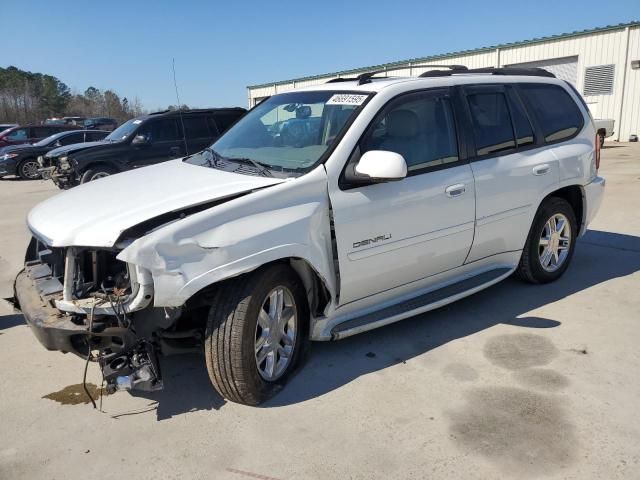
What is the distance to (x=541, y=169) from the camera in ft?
15.2

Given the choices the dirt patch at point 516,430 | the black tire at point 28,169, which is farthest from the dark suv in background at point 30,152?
the dirt patch at point 516,430

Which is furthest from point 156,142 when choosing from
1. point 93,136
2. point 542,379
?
point 542,379

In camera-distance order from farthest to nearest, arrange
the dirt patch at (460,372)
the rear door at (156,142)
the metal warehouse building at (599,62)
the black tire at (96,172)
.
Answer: the metal warehouse building at (599,62)
the rear door at (156,142)
the black tire at (96,172)
the dirt patch at (460,372)

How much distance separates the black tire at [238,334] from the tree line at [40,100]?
130ft

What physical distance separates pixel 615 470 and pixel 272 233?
6.81ft

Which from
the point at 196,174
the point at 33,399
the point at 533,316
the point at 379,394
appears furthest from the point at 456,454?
the point at 33,399

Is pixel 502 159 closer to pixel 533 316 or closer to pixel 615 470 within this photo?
pixel 533 316

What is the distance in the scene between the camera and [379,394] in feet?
11.1

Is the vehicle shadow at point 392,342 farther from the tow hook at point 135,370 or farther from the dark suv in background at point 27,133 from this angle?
the dark suv in background at point 27,133

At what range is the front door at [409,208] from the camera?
11.4 feet

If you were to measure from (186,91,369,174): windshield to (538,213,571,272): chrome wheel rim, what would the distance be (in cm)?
229

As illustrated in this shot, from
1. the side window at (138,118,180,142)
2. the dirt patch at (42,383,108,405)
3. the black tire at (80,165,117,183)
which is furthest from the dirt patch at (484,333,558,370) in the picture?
the black tire at (80,165,117,183)

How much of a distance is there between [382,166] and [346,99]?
2.60ft

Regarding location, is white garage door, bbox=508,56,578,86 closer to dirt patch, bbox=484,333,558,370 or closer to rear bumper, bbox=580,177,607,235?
rear bumper, bbox=580,177,607,235
